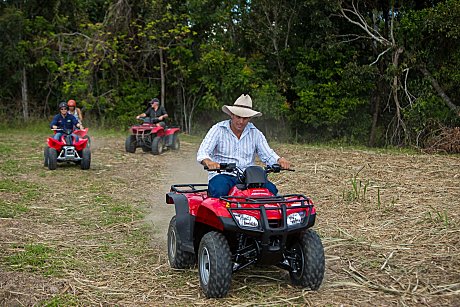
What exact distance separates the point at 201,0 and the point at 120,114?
502cm

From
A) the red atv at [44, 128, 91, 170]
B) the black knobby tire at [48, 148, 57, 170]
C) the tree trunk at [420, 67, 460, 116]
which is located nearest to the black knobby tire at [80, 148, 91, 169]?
the red atv at [44, 128, 91, 170]

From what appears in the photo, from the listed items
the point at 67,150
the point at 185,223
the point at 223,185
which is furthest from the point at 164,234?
the point at 67,150

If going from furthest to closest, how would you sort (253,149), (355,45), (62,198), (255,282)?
(355,45) → (62,198) → (253,149) → (255,282)

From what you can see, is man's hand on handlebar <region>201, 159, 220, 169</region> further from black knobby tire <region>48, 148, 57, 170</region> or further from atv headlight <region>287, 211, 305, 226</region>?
black knobby tire <region>48, 148, 57, 170</region>

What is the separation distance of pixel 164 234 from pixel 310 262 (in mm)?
2705

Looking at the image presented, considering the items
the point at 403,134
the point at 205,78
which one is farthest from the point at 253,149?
the point at 205,78

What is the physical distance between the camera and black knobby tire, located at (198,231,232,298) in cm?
476

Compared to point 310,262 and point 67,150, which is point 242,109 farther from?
point 67,150

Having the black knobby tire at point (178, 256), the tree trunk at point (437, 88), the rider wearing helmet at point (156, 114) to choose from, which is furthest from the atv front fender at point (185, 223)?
the tree trunk at point (437, 88)

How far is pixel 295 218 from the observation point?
486 cm

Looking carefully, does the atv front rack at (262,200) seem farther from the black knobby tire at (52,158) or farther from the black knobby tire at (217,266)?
the black knobby tire at (52,158)

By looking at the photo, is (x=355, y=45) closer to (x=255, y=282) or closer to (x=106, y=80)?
(x=106, y=80)

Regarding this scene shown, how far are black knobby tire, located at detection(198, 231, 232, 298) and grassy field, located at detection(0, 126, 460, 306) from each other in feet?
0.36

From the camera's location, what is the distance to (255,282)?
531cm
